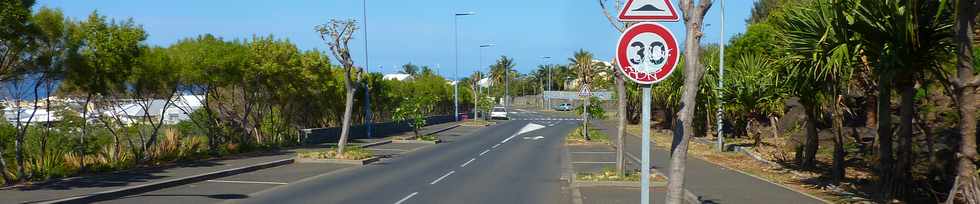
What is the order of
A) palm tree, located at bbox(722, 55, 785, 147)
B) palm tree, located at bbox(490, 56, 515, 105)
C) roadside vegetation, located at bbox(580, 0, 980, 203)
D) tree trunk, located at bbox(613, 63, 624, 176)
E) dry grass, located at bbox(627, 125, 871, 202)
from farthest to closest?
palm tree, located at bbox(490, 56, 515, 105)
palm tree, located at bbox(722, 55, 785, 147)
tree trunk, located at bbox(613, 63, 624, 176)
dry grass, located at bbox(627, 125, 871, 202)
roadside vegetation, located at bbox(580, 0, 980, 203)

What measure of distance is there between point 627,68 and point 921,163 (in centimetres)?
851

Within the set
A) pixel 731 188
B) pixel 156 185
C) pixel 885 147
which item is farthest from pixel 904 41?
pixel 156 185

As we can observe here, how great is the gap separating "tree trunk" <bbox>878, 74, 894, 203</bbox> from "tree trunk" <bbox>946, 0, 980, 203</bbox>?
2.66 m

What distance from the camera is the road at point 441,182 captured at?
14253 millimetres

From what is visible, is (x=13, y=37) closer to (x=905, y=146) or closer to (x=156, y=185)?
(x=156, y=185)

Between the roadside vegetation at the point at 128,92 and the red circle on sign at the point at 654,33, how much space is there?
11.9 meters

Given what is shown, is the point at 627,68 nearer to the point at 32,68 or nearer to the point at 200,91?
the point at 32,68

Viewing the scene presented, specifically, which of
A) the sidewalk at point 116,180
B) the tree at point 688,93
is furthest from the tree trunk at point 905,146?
the sidewalk at point 116,180

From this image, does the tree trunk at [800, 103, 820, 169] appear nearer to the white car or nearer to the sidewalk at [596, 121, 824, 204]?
the sidewalk at [596, 121, 824, 204]

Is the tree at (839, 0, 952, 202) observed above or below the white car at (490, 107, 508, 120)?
above

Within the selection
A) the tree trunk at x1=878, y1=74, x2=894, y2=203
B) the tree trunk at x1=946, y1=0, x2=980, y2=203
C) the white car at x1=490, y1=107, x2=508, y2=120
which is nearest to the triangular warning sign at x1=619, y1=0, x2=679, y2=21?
the tree trunk at x1=946, y1=0, x2=980, y2=203

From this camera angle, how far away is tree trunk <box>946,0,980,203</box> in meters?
9.44

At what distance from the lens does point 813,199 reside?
1328 centimetres

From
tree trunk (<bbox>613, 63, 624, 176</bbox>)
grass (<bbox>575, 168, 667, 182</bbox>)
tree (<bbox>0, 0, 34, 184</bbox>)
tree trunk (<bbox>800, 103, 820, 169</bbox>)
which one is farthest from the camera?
tree trunk (<bbox>800, 103, 820, 169</bbox>)
